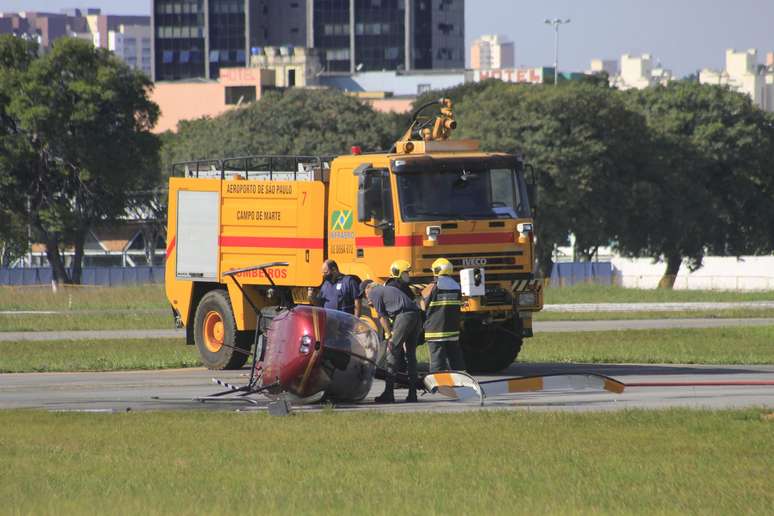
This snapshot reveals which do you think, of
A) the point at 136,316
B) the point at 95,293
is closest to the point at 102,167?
the point at 95,293

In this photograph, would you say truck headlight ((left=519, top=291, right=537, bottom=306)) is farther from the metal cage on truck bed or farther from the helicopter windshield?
the helicopter windshield

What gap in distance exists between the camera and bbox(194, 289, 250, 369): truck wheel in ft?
82.0

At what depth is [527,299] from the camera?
883 inches

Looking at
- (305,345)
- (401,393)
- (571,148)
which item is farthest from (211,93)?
(305,345)

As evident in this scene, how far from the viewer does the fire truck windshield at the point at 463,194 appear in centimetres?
2194

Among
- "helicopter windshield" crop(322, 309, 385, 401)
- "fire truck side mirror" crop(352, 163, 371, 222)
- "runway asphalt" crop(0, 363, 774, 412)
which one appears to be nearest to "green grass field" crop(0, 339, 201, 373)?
"runway asphalt" crop(0, 363, 774, 412)

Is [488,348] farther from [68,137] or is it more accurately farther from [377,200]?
[68,137]

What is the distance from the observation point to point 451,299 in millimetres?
19562

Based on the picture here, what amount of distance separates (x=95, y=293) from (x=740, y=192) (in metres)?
39.3

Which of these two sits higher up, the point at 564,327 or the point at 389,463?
the point at 389,463

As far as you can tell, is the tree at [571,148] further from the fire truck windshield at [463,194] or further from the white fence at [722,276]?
the fire truck windshield at [463,194]

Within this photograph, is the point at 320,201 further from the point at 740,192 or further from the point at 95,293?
the point at 740,192

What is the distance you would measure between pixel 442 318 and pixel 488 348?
14.0 ft

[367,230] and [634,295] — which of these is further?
[634,295]
